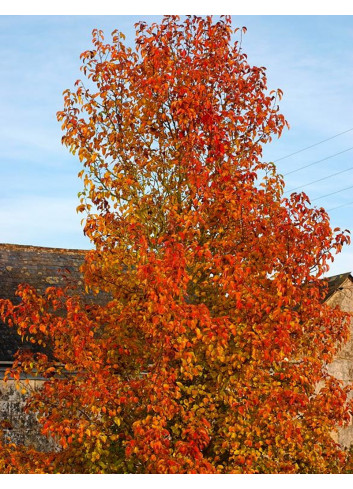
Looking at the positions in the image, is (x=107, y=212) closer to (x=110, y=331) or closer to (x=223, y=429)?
(x=110, y=331)

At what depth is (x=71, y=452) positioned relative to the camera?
10836 mm

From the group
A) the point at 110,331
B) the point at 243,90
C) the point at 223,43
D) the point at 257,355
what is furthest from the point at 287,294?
the point at 223,43

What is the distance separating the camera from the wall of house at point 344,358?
779 inches

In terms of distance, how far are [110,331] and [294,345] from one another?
3.14m

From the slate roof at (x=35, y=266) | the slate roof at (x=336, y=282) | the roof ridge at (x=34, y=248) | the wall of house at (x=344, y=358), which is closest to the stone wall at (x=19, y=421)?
the slate roof at (x=35, y=266)

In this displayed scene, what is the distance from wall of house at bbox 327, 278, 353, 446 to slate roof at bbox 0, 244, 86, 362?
8.36 meters

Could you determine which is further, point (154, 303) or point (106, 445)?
point (106, 445)

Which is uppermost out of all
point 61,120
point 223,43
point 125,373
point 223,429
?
point 223,43

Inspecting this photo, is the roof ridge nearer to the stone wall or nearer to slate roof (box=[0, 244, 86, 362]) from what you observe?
slate roof (box=[0, 244, 86, 362])

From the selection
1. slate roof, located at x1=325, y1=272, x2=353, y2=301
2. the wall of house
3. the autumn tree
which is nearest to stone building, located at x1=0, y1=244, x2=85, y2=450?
the autumn tree

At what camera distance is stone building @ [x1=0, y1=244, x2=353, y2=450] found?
1628cm

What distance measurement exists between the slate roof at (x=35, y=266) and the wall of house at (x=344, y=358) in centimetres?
836

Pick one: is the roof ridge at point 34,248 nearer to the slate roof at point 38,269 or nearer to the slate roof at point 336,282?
the slate roof at point 38,269

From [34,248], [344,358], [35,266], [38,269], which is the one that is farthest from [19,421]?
[344,358]
